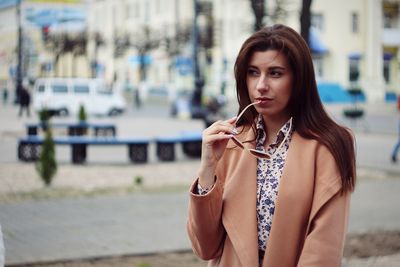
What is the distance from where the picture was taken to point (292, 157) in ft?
8.07

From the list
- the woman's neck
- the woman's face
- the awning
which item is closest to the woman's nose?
the woman's face

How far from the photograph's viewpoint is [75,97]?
3775 cm

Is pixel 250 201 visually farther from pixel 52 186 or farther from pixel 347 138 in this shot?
pixel 52 186

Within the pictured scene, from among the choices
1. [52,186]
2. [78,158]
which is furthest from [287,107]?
[78,158]

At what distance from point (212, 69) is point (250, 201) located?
60.4 metres

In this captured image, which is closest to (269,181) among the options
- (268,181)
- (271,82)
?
(268,181)

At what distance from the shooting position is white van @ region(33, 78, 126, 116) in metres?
37.6

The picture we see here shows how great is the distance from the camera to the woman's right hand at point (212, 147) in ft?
8.16

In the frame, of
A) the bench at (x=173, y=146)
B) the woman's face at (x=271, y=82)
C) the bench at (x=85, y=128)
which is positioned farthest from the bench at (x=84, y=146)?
the woman's face at (x=271, y=82)

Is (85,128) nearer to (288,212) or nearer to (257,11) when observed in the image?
(257,11)

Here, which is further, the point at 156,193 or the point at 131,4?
the point at 131,4

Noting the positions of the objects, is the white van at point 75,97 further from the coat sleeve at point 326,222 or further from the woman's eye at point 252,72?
the coat sleeve at point 326,222

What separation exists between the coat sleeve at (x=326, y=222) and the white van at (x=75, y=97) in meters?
35.4

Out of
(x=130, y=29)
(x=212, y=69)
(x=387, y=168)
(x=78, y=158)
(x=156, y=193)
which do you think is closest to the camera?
(x=156, y=193)
